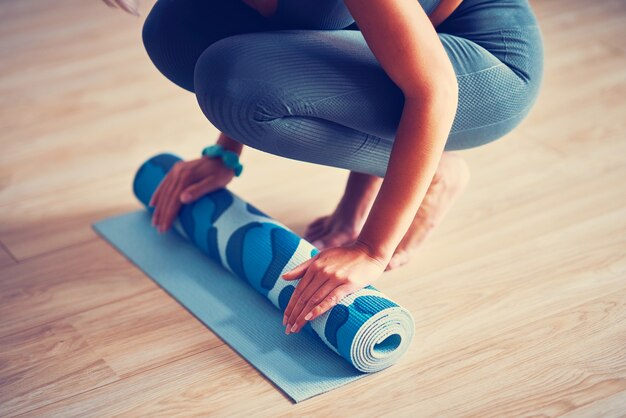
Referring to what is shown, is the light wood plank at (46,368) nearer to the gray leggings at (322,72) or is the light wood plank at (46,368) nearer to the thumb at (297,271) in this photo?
the thumb at (297,271)

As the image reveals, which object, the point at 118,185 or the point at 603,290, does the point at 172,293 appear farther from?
the point at 603,290

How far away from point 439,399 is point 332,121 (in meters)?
0.47

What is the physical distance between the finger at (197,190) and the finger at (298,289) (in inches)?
14.2

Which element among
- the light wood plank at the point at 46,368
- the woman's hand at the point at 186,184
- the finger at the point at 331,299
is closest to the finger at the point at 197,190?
the woman's hand at the point at 186,184

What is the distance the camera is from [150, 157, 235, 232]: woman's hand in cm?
170

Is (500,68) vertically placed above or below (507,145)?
above

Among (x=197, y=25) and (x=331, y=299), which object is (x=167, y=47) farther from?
(x=331, y=299)

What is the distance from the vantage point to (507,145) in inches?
82.6

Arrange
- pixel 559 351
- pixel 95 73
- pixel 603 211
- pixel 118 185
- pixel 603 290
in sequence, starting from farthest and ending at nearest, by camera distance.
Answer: pixel 95 73, pixel 118 185, pixel 603 211, pixel 603 290, pixel 559 351

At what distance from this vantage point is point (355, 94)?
145cm

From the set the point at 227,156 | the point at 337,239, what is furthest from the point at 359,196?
the point at 227,156

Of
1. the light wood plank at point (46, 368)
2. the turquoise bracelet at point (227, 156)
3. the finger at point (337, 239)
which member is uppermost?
the turquoise bracelet at point (227, 156)

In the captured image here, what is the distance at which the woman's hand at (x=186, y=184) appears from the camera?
1703mm

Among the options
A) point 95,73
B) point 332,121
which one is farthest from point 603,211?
point 95,73
